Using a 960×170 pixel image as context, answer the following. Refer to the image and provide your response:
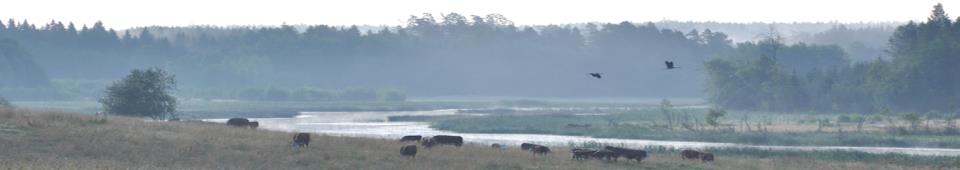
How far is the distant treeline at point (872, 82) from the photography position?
406 feet

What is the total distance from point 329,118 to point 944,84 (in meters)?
52.9

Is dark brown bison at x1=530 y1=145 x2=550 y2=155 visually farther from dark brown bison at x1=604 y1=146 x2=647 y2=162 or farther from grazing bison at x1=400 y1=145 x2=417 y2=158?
grazing bison at x1=400 y1=145 x2=417 y2=158

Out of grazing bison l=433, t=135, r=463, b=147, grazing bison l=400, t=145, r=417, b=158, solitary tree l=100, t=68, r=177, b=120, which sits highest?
solitary tree l=100, t=68, r=177, b=120

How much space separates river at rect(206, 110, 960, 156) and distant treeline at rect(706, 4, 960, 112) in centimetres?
3445

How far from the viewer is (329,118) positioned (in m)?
109

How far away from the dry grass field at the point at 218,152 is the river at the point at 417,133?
1461 centimetres

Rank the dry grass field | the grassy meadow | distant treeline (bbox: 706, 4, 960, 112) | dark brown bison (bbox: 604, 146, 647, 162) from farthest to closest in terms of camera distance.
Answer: distant treeline (bbox: 706, 4, 960, 112), the grassy meadow, dark brown bison (bbox: 604, 146, 647, 162), the dry grass field

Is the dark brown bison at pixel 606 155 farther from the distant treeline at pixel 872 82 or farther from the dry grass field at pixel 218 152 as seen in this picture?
the distant treeline at pixel 872 82

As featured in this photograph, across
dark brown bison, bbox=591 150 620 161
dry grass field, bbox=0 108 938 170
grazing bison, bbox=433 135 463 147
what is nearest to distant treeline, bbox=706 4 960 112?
grazing bison, bbox=433 135 463 147

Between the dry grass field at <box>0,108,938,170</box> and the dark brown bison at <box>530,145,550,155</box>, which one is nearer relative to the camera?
the dry grass field at <box>0,108,938,170</box>

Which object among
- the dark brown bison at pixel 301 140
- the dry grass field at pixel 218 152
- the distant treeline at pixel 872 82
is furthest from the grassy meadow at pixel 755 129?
the dark brown bison at pixel 301 140

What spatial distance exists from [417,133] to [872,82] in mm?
54510

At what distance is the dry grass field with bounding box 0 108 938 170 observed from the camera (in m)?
42.9

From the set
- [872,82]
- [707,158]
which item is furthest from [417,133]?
[872,82]
